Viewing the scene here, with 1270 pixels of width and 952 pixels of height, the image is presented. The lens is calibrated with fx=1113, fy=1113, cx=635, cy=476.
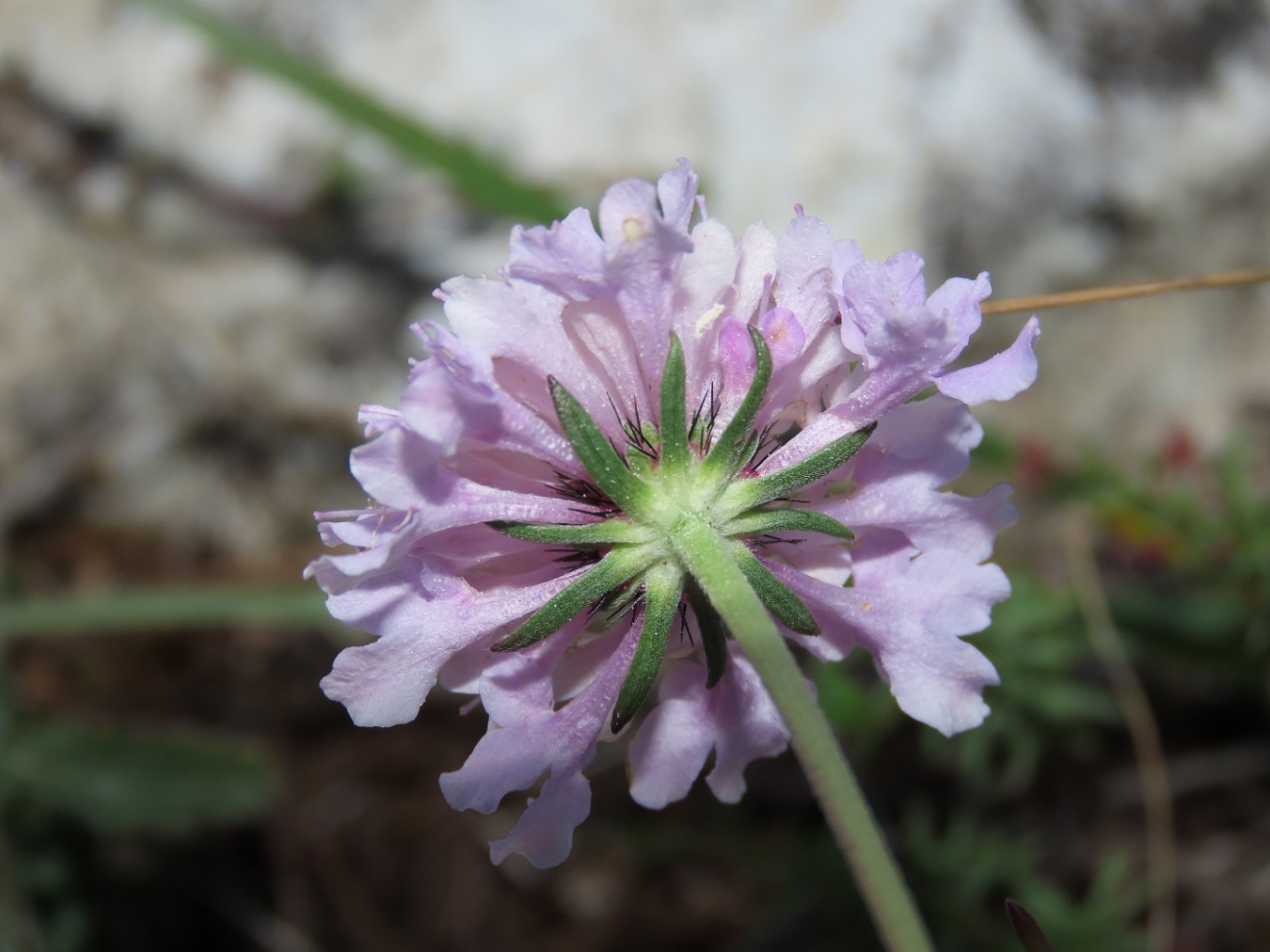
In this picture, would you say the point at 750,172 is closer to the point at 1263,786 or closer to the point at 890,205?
the point at 890,205

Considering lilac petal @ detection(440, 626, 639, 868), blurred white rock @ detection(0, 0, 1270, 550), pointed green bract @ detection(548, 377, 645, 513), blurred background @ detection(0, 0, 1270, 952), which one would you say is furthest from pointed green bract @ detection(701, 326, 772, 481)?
blurred white rock @ detection(0, 0, 1270, 550)

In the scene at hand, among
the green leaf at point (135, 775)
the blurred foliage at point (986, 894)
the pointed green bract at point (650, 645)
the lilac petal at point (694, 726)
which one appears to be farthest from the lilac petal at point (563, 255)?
the green leaf at point (135, 775)

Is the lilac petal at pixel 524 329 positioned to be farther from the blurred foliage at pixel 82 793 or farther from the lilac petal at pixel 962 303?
the blurred foliage at pixel 82 793

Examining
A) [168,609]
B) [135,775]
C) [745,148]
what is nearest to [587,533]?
[168,609]

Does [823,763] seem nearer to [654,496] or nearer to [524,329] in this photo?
[654,496]

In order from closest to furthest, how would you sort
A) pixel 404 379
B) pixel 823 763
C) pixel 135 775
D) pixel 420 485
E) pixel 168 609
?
1. pixel 823 763
2. pixel 420 485
3. pixel 168 609
4. pixel 135 775
5. pixel 404 379

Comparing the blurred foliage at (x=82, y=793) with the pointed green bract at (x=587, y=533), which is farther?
the blurred foliage at (x=82, y=793)

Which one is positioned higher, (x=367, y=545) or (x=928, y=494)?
(x=928, y=494)
